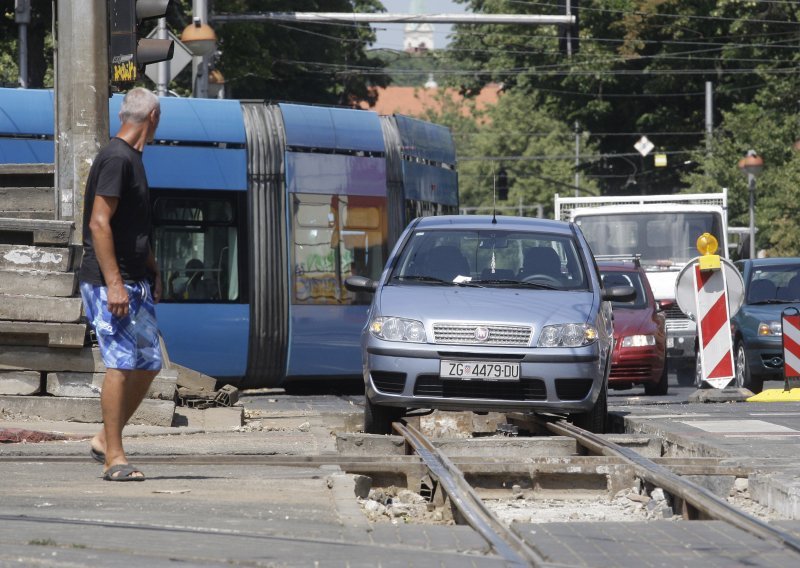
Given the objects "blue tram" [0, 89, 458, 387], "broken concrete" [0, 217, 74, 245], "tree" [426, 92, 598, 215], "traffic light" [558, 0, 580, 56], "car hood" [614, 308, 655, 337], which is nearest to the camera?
"broken concrete" [0, 217, 74, 245]

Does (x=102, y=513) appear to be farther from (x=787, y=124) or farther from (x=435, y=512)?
(x=787, y=124)

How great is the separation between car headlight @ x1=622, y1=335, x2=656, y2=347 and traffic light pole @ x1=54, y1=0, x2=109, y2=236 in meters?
8.76

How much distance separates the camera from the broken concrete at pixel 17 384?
11.7m

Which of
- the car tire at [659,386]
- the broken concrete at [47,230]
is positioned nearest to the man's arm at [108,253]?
the broken concrete at [47,230]

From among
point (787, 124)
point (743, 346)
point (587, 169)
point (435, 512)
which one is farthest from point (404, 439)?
point (587, 169)

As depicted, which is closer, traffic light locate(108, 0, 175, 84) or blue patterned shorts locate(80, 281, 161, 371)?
blue patterned shorts locate(80, 281, 161, 371)

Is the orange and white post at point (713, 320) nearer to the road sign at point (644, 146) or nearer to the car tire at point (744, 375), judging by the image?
the car tire at point (744, 375)

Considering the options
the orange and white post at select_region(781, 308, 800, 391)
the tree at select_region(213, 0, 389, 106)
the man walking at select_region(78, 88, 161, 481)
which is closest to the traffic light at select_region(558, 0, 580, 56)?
the orange and white post at select_region(781, 308, 800, 391)

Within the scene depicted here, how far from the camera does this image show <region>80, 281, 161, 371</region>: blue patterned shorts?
25.9 ft

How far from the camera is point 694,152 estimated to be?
5119cm

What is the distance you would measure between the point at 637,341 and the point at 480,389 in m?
8.84

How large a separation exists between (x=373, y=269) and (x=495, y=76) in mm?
42032

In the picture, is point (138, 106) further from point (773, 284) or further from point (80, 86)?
point (773, 284)

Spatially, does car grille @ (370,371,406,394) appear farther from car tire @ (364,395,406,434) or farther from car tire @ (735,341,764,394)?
car tire @ (735,341,764,394)
